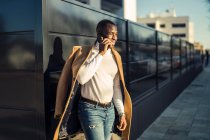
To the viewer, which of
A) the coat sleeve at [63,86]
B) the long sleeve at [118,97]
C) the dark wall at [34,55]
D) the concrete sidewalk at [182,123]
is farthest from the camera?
the concrete sidewalk at [182,123]

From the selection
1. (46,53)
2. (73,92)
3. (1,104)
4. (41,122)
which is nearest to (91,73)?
(73,92)

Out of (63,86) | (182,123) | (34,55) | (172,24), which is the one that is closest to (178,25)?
(172,24)

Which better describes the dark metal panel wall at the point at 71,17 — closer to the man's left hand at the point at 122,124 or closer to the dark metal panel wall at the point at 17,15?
the dark metal panel wall at the point at 17,15

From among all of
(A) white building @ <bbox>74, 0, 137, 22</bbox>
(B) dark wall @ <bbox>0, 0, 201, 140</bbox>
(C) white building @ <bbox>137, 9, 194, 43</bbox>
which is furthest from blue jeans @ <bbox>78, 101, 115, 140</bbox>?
(C) white building @ <bbox>137, 9, 194, 43</bbox>

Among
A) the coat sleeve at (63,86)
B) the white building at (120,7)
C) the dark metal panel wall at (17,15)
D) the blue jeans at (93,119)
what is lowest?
the blue jeans at (93,119)

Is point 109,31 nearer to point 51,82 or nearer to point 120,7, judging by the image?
point 51,82

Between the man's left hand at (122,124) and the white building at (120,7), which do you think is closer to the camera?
the man's left hand at (122,124)

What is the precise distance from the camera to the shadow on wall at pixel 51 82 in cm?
357

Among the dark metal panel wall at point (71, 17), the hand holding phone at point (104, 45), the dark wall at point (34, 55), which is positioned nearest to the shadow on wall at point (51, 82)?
the dark wall at point (34, 55)

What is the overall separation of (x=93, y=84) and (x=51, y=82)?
60 cm

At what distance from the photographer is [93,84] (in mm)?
3291

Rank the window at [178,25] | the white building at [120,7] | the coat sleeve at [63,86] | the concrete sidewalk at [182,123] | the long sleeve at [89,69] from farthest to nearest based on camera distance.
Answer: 1. the window at [178,25]
2. the white building at [120,7]
3. the concrete sidewalk at [182,123]
4. the coat sleeve at [63,86]
5. the long sleeve at [89,69]

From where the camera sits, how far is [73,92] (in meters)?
3.34

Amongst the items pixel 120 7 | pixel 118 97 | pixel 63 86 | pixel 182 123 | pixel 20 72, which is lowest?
pixel 182 123
